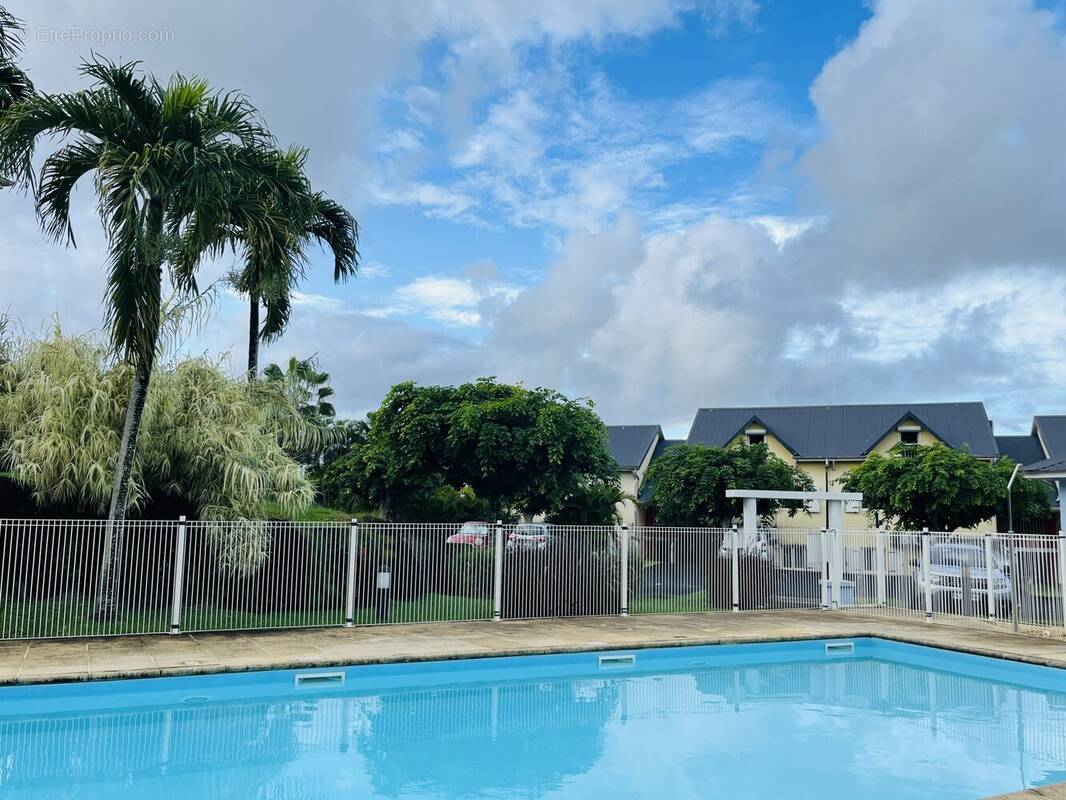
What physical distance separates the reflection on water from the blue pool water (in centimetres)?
3

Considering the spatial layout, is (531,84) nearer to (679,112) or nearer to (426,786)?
(679,112)

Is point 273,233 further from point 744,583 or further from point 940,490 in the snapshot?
point 940,490

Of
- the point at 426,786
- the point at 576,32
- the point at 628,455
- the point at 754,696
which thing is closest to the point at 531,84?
the point at 576,32

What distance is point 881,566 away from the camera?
18.0m

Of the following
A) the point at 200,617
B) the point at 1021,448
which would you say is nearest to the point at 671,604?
the point at 200,617

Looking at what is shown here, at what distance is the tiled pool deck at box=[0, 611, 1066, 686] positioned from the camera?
426 inches

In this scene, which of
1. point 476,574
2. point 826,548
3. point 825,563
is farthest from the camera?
point 825,563

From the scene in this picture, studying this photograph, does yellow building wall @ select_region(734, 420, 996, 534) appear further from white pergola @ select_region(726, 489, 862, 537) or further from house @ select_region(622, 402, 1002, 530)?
white pergola @ select_region(726, 489, 862, 537)

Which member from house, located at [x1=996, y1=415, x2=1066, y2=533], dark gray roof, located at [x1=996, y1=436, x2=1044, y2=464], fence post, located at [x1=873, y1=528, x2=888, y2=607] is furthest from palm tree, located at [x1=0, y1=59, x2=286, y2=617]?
dark gray roof, located at [x1=996, y1=436, x2=1044, y2=464]

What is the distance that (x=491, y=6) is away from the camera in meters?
12.9

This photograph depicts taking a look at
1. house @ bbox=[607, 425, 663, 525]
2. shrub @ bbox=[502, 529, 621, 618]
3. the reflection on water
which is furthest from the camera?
house @ bbox=[607, 425, 663, 525]

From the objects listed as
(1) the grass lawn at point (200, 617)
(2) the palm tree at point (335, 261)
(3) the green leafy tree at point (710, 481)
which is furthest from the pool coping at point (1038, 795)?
(3) the green leafy tree at point (710, 481)

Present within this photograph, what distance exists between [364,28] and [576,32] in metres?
3.63

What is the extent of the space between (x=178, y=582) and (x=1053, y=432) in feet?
127
